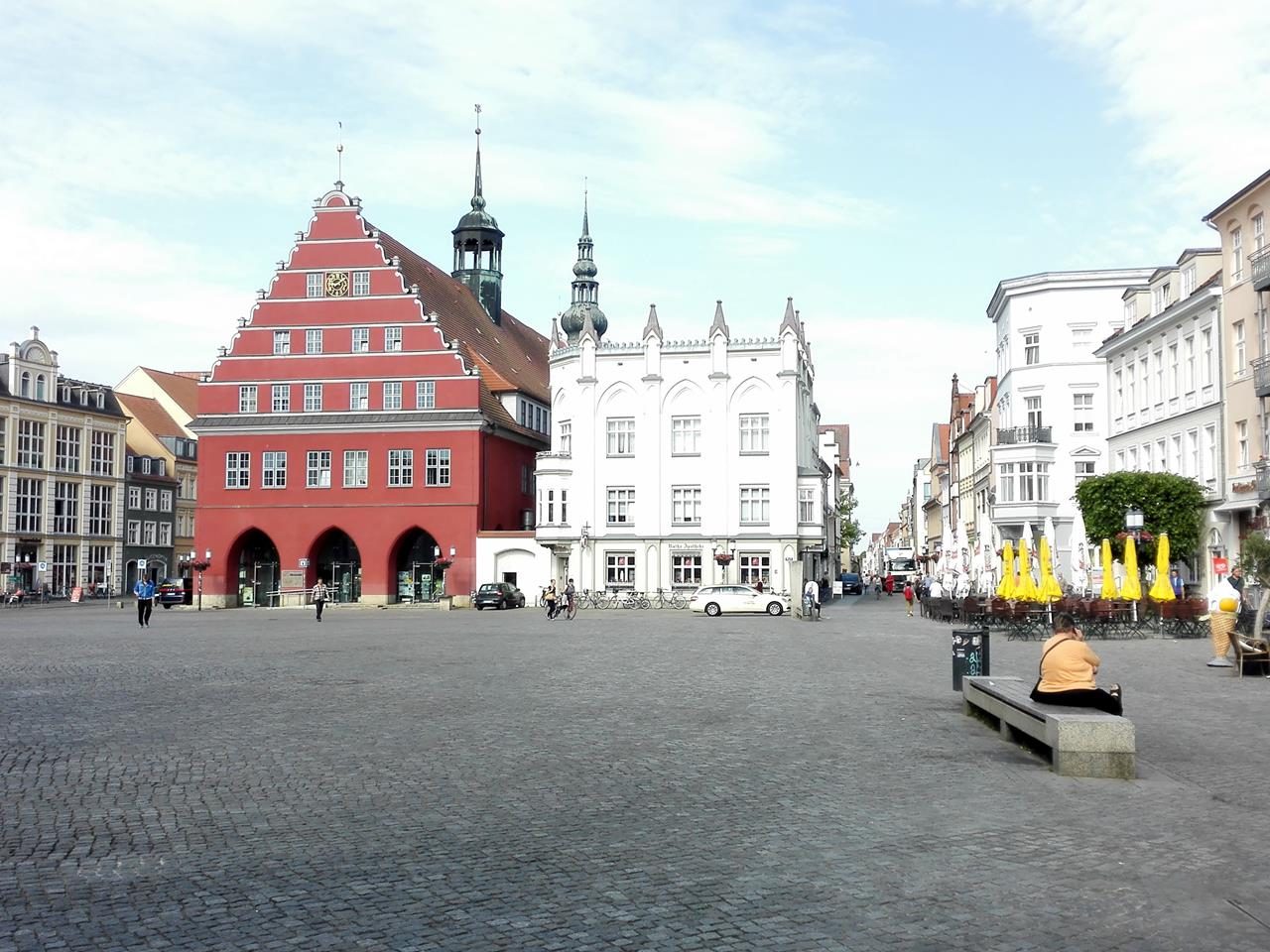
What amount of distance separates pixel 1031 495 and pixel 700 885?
190ft

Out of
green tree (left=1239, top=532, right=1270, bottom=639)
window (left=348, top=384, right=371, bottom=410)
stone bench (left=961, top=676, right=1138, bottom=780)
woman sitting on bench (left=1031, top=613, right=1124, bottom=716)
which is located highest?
window (left=348, top=384, right=371, bottom=410)

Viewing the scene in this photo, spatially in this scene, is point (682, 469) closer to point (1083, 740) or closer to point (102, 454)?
point (102, 454)

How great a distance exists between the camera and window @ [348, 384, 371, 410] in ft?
218

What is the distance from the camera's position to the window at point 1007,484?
207 ft

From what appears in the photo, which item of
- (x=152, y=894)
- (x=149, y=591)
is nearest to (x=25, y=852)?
(x=152, y=894)

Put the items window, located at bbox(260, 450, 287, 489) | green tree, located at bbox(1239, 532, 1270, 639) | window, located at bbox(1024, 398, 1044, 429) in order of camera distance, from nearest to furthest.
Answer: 1. green tree, located at bbox(1239, 532, 1270, 639)
2. window, located at bbox(1024, 398, 1044, 429)
3. window, located at bbox(260, 450, 287, 489)

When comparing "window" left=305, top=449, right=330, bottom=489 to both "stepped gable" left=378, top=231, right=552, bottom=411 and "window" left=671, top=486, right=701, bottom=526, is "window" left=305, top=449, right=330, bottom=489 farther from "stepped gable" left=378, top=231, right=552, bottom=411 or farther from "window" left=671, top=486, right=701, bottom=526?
"window" left=671, top=486, right=701, bottom=526

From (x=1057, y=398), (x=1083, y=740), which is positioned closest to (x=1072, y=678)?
(x=1083, y=740)

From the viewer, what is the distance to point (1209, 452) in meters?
45.7

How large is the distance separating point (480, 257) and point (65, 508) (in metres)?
33.1

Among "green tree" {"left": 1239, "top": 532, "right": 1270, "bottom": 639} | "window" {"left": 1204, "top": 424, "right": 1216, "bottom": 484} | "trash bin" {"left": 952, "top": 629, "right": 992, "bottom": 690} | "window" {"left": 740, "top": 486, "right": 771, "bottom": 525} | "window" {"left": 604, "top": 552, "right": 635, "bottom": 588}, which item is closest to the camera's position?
"trash bin" {"left": 952, "top": 629, "right": 992, "bottom": 690}

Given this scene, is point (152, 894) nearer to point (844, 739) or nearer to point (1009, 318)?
point (844, 739)

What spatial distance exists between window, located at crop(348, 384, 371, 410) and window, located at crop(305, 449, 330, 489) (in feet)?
9.30

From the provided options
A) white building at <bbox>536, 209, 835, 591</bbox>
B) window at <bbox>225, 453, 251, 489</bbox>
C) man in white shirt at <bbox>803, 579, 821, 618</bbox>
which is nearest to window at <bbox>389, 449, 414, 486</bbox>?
white building at <bbox>536, 209, 835, 591</bbox>
